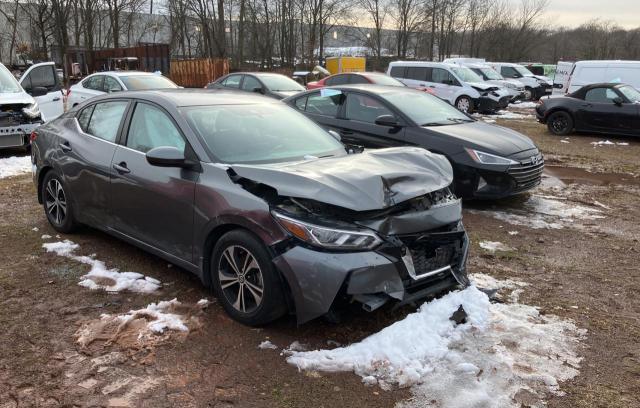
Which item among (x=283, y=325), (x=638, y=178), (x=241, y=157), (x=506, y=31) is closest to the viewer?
(x=283, y=325)

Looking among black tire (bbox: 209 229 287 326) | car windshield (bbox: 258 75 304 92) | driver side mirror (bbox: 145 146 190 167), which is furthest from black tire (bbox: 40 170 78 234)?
car windshield (bbox: 258 75 304 92)

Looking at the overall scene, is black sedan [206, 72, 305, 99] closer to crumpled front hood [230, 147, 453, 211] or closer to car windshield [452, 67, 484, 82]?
car windshield [452, 67, 484, 82]

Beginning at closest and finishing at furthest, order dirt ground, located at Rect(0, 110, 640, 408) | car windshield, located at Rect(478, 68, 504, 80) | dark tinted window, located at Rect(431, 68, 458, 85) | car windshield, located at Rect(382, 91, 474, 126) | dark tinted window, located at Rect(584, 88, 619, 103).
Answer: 1. dirt ground, located at Rect(0, 110, 640, 408)
2. car windshield, located at Rect(382, 91, 474, 126)
3. dark tinted window, located at Rect(584, 88, 619, 103)
4. dark tinted window, located at Rect(431, 68, 458, 85)
5. car windshield, located at Rect(478, 68, 504, 80)

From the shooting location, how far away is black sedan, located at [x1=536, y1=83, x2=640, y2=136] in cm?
1365

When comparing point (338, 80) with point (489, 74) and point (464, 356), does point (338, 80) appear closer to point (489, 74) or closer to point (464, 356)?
point (489, 74)

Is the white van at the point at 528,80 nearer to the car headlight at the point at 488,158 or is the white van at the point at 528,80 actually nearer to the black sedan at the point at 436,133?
the black sedan at the point at 436,133

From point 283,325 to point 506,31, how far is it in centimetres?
6024

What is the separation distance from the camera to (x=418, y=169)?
3.90m

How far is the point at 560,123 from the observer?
48.6 feet

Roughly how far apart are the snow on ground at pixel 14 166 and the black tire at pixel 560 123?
1306 cm

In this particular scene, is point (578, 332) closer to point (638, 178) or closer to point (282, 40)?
point (638, 178)

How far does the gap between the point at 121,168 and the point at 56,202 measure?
154 cm

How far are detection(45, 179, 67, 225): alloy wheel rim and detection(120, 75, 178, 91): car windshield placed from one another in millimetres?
7106

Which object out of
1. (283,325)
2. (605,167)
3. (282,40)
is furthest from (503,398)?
(282,40)
